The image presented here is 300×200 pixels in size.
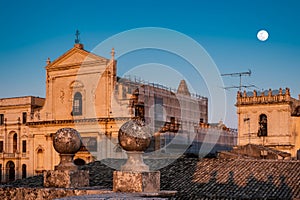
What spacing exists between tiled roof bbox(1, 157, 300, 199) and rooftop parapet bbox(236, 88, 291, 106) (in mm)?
18299

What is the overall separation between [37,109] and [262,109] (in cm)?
1775

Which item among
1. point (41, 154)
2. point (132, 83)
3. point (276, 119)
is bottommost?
point (41, 154)

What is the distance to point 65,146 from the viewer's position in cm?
758

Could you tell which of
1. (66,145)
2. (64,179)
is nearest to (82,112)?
(66,145)

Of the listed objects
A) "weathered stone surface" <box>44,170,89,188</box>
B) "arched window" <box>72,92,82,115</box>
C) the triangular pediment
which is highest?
the triangular pediment

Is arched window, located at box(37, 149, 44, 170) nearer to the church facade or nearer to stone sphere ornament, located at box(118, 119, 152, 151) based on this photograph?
the church facade

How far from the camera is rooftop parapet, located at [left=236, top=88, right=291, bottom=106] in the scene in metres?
34.3

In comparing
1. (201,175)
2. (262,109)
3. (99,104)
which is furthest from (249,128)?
(201,175)

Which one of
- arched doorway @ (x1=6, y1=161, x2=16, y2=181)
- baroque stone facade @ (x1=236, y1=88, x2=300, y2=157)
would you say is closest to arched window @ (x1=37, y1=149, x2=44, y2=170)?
arched doorway @ (x1=6, y1=161, x2=16, y2=181)

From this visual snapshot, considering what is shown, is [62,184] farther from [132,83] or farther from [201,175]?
[132,83]

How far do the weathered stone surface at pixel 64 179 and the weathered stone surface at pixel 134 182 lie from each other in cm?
116

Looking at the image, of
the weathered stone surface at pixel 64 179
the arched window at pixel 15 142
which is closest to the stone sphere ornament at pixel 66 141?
the weathered stone surface at pixel 64 179

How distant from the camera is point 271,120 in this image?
34531mm

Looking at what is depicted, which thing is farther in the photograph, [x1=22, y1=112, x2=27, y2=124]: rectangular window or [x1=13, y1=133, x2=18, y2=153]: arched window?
[x1=13, y1=133, x2=18, y2=153]: arched window
